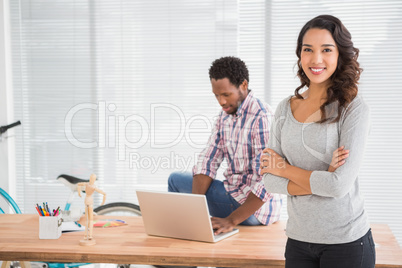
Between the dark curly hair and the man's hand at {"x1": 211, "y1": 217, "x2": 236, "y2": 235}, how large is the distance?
819mm

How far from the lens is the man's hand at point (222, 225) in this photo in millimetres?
2057

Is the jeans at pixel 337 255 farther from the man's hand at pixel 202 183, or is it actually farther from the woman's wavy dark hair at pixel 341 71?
the man's hand at pixel 202 183

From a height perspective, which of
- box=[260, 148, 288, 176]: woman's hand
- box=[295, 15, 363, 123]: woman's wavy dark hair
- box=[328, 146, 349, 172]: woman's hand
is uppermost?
box=[295, 15, 363, 123]: woman's wavy dark hair

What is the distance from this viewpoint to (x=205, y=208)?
6.08ft

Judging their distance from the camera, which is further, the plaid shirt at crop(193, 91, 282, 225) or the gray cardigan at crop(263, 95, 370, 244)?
the plaid shirt at crop(193, 91, 282, 225)

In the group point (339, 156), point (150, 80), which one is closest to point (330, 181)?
point (339, 156)

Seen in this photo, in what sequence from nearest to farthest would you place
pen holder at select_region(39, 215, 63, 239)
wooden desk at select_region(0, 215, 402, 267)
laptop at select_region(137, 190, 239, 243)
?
wooden desk at select_region(0, 215, 402, 267) < laptop at select_region(137, 190, 239, 243) < pen holder at select_region(39, 215, 63, 239)

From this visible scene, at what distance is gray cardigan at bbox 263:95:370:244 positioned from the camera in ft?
4.82

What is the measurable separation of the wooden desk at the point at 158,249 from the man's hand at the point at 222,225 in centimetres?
6

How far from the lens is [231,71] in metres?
2.54

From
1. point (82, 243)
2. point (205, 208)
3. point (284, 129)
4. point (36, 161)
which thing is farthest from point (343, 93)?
point (36, 161)

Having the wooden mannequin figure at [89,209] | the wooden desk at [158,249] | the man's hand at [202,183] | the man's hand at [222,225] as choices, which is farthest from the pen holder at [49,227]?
the man's hand at [202,183]

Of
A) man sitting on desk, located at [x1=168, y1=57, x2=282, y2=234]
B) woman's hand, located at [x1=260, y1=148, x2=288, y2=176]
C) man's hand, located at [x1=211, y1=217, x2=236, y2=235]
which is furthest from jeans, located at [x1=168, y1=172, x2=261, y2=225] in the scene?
woman's hand, located at [x1=260, y1=148, x2=288, y2=176]

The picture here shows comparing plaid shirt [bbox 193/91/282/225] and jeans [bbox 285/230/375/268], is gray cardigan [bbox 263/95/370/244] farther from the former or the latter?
plaid shirt [bbox 193/91/282/225]
